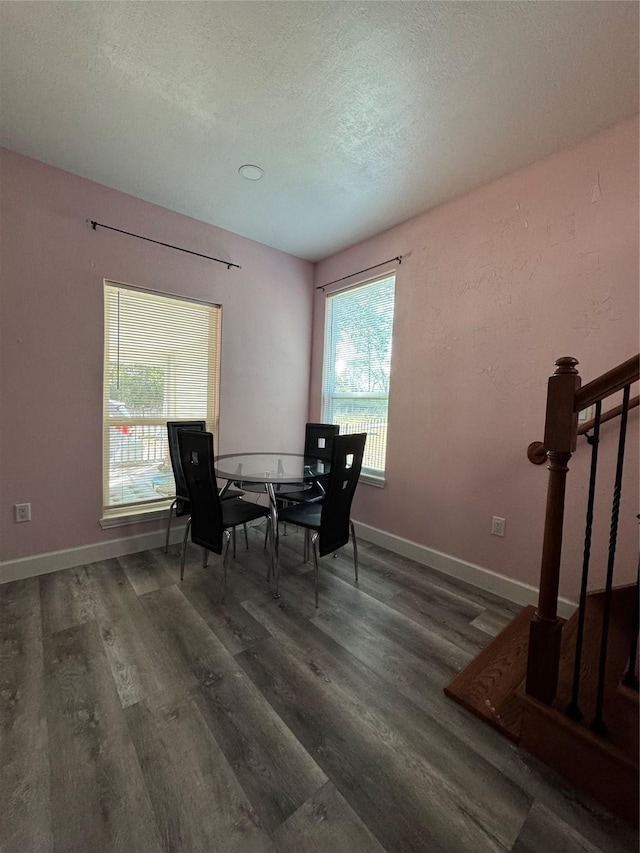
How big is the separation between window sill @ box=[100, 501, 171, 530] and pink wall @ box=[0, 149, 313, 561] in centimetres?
5

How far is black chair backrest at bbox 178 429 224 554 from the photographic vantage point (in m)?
1.95

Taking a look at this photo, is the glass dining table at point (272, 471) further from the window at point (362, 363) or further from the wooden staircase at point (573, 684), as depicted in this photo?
the wooden staircase at point (573, 684)

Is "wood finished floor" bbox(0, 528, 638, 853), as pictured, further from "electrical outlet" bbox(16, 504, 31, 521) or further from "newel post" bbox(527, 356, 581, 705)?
"electrical outlet" bbox(16, 504, 31, 521)

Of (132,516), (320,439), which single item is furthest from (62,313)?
(320,439)

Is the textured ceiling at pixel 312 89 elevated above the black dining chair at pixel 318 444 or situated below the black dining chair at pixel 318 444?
above

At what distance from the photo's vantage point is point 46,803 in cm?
104

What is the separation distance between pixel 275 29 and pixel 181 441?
1.97 metres

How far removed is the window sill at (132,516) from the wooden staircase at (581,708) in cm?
238

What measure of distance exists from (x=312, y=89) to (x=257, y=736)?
9.24ft

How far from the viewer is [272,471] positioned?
96.0 inches

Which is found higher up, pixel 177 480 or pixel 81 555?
pixel 177 480

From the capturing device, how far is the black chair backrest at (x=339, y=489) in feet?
6.45

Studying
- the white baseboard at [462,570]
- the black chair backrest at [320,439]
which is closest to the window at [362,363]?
the black chair backrest at [320,439]

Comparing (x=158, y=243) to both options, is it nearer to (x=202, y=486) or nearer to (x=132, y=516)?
(x=202, y=486)
